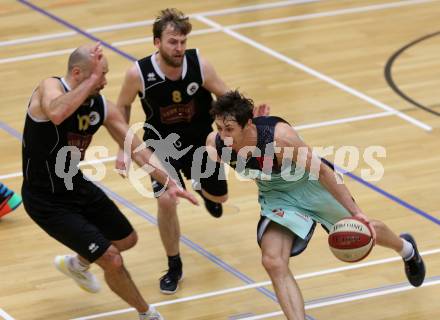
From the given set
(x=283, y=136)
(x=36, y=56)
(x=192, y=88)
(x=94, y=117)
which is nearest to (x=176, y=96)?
(x=192, y=88)

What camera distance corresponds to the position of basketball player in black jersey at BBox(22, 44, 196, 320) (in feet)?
27.8

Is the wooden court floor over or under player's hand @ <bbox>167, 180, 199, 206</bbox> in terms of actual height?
under

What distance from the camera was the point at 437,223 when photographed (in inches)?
421

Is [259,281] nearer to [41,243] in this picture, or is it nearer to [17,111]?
[41,243]

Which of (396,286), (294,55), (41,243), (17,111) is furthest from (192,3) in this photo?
(396,286)

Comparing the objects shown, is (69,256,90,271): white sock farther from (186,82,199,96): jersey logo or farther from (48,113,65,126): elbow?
(186,82,199,96): jersey logo

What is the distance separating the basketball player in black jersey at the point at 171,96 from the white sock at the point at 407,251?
6.42 ft

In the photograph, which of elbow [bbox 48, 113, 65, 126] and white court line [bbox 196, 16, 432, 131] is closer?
elbow [bbox 48, 113, 65, 126]

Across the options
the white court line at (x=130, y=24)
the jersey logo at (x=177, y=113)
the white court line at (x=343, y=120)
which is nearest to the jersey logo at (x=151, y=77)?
the jersey logo at (x=177, y=113)

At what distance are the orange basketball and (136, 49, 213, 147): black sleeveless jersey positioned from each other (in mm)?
2001

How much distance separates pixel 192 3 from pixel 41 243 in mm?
7442

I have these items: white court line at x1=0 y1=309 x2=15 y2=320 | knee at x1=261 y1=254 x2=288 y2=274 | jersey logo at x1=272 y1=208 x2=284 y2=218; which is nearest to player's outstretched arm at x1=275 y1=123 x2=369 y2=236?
jersey logo at x1=272 y1=208 x2=284 y2=218

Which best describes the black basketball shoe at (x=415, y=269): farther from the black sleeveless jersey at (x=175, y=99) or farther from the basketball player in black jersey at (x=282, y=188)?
the black sleeveless jersey at (x=175, y=99)

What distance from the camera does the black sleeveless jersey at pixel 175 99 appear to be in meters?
9.78
